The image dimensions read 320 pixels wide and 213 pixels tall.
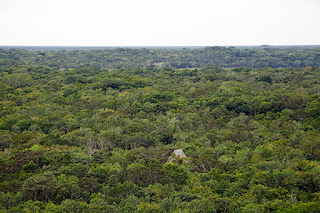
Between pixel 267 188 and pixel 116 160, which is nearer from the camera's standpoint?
pixel 267 188

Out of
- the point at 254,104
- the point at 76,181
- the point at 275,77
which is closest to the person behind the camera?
the point at 76,181

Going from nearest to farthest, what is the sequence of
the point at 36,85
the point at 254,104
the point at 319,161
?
1. the point at 319,161
2. the point at 254,104
3. the point at 36,85

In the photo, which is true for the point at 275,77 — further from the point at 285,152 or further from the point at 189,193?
the point at 189,193

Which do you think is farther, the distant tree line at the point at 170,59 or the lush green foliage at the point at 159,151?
the distant tree line at the point at 170,59

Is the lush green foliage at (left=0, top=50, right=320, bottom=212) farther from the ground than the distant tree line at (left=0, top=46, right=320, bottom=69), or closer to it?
closer to it

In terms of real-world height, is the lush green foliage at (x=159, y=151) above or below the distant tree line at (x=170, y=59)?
below

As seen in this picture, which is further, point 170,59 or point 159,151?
point 170,59

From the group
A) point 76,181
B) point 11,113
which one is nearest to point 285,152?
point 76,181
